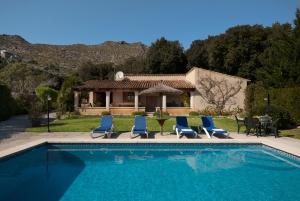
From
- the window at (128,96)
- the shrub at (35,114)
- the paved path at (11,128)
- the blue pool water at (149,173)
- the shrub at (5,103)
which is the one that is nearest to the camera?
the blue pool water at (149,173)

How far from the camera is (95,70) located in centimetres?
7312

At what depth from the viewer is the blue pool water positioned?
25.5 feet

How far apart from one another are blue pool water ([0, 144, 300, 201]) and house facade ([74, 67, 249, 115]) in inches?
756

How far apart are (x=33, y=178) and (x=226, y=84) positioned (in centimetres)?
2815

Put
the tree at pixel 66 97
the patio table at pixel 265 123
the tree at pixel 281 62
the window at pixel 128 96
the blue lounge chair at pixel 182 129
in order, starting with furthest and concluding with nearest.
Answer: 1. the window at pixel 128 96
2. the tree at pixel 66 97
3. the tree at pixel 281 62
4. the patio table at pixel 265 123
5. the blue lounge chair at pixel 182 129

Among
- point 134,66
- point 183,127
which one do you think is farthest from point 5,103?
point 134,66

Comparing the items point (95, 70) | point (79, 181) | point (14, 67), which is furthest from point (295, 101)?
point (95, 70)

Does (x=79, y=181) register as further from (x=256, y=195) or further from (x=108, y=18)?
(x=108, y=18)

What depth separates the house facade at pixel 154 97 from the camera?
33.5m

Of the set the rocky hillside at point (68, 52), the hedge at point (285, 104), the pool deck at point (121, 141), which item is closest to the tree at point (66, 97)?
the pool deck at point (121, 141)

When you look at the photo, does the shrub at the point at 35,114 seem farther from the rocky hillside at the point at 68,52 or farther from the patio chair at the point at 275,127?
the rocky hillside at the point at 68,52

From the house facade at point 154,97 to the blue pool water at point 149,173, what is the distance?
19.2 metres

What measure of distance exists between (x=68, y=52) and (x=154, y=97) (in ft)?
207

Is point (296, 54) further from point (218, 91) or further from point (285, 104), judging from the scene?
point (218, 91)
